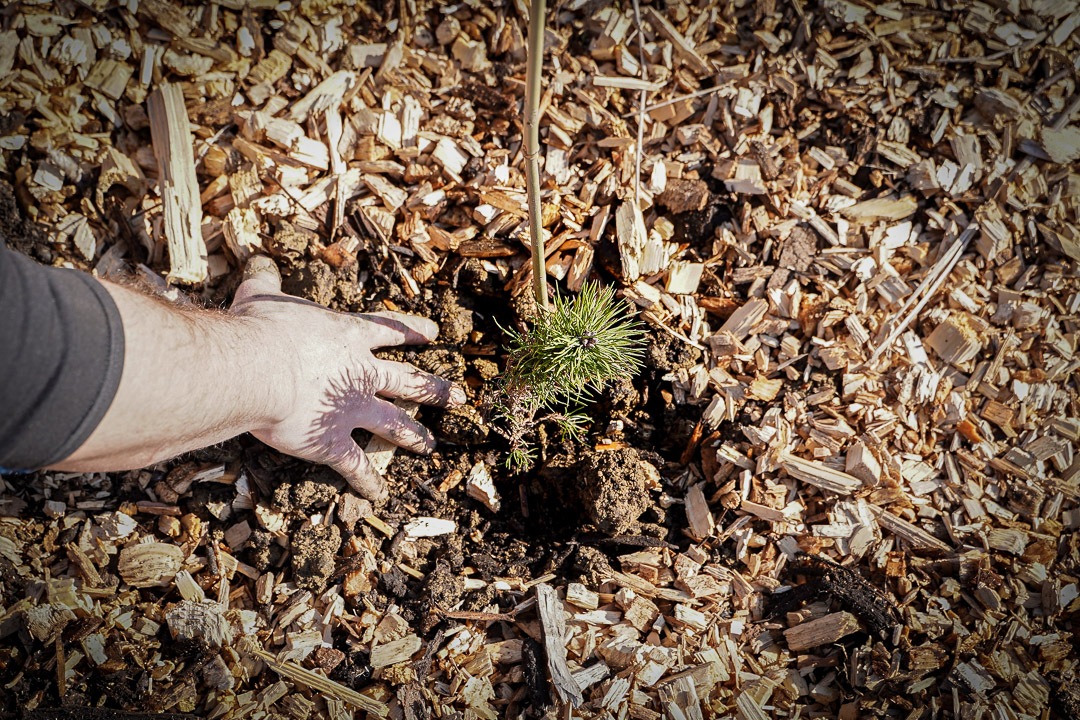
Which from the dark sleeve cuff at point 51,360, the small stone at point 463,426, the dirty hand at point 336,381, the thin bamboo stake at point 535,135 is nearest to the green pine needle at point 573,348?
the thin bamboo stake at point 535,135

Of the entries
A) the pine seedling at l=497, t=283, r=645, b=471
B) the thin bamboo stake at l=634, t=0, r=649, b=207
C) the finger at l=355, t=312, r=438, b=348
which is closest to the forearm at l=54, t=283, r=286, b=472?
the finger at l=355, t=312, r=438, b=348

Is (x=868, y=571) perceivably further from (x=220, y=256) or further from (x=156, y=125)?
(x=156, y=125)

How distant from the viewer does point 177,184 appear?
257cm

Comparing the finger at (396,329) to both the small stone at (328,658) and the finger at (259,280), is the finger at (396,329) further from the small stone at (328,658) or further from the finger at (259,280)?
the small stone at (328,658)

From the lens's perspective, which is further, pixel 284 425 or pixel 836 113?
pixel 836 113

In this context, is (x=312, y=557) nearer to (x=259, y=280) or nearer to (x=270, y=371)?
(x=270, y=371)

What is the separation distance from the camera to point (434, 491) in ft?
8.17

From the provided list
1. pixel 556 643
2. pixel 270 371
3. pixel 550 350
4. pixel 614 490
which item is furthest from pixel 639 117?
pixel 556 643

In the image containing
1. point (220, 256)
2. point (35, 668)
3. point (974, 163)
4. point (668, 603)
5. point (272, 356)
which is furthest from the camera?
point (974, 163)

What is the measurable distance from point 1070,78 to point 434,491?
11.7 ft

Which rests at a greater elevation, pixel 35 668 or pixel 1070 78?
pixel 1070 78

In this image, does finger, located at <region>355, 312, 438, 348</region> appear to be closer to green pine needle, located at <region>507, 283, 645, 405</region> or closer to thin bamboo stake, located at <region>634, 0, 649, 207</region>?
green pine needle, located at <region>507, 283, 645, 405</region>

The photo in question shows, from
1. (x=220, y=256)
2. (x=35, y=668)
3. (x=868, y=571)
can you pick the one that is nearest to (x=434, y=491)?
(x=220, y=256)

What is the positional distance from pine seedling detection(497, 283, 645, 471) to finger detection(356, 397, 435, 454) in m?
0.34
